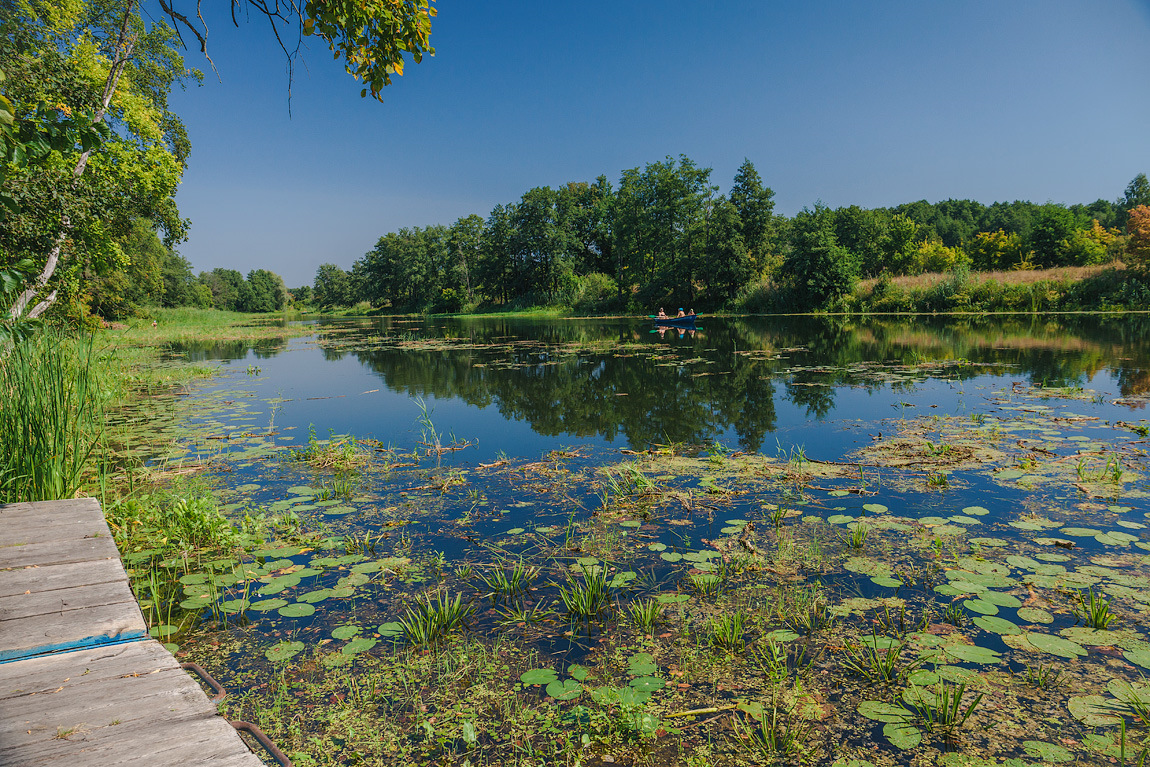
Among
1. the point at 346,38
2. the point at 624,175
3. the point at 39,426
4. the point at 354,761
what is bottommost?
the point at 354,761

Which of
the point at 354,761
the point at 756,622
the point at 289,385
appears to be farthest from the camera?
the point at 289,385

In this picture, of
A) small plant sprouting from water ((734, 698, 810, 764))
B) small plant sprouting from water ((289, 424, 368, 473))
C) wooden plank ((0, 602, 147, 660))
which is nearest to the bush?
small plant sprouting from water ((289, 424, 368, 473))

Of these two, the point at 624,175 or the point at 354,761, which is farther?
the point at 624,175

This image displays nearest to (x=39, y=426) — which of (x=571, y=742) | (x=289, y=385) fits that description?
(x=571, y=742)

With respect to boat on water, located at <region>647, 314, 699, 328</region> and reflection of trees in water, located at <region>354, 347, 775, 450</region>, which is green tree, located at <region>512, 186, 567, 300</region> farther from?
reflection of trees in water, located at <region>354, 347, 775, 450</region>

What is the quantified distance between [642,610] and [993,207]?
100m

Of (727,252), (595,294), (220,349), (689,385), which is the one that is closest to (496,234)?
(595,294)

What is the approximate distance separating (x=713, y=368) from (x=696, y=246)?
3385 centimetres

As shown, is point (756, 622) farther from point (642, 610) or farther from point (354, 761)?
point (354, 761)

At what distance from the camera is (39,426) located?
390 cm

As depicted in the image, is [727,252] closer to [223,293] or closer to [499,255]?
[499,255]

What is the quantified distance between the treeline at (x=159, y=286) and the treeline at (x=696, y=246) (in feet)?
88.7

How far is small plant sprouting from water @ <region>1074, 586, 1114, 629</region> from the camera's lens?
2857mm

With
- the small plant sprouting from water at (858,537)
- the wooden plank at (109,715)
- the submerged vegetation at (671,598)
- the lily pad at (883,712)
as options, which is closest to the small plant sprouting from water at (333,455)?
the submerged vegetation at (671,598)
